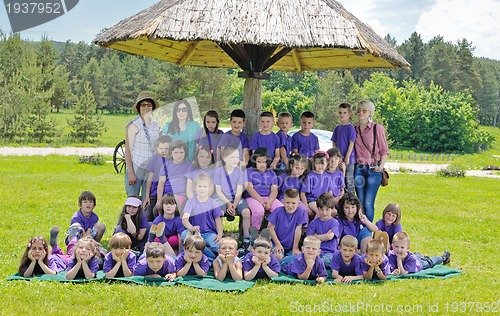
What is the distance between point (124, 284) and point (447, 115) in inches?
1937

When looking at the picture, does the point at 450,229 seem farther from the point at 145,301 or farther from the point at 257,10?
the point at 145,301

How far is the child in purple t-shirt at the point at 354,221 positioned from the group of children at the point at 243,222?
12 mm

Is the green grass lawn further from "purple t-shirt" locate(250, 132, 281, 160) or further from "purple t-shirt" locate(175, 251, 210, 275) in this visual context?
"purple t-shirt" locate(250, 132, 281, 160)

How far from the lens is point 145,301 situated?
4477 mm

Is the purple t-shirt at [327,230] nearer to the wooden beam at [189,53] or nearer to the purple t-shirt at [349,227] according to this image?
the purple t-shirt at [349,227]

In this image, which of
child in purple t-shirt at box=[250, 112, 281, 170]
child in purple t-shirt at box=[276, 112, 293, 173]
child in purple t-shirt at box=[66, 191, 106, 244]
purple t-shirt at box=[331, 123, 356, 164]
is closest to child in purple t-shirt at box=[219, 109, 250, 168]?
child in purple t-shirt at box=[250, 112, 281, 170]

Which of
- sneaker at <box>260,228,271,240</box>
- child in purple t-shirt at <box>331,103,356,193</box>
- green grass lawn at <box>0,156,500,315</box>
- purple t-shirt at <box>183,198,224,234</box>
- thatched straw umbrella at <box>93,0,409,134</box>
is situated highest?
thatched straw umbrella at <box>93,0,409,134</box>

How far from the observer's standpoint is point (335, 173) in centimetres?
638

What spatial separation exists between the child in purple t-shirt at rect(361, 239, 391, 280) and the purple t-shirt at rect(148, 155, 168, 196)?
2671 millimetres

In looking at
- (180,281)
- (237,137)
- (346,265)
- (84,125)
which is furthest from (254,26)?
(84,125)

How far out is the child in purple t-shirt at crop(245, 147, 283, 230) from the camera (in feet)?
20.4

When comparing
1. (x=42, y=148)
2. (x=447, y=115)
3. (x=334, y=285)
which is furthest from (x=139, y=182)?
(x=447, y=115)

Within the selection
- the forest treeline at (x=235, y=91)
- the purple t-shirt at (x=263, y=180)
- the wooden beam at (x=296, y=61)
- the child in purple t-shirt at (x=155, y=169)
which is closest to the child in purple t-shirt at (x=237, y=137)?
the purple t-shirt at (x=263, y=180)

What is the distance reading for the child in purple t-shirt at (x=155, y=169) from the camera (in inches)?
248
